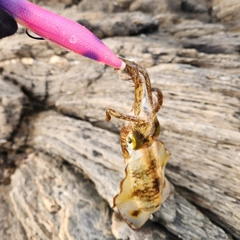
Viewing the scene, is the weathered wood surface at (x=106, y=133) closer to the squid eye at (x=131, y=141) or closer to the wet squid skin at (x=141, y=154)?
the wet squid skin at (x=141, y=154)

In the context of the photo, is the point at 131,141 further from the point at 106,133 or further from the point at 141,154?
the point at 106,133

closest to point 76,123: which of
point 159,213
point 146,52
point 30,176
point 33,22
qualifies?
point 30,176

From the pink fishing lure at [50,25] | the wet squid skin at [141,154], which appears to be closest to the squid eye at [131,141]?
the wet squid skin at [141,154]

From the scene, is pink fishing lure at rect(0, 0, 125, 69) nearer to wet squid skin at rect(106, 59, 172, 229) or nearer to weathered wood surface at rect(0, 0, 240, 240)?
wet squid skin at rect(106, 59, 172, 229)

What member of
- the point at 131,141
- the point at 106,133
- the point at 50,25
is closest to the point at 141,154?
the point at 131,141

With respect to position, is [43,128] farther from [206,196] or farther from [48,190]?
[206,196]

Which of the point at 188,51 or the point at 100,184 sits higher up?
the point at 188,51
